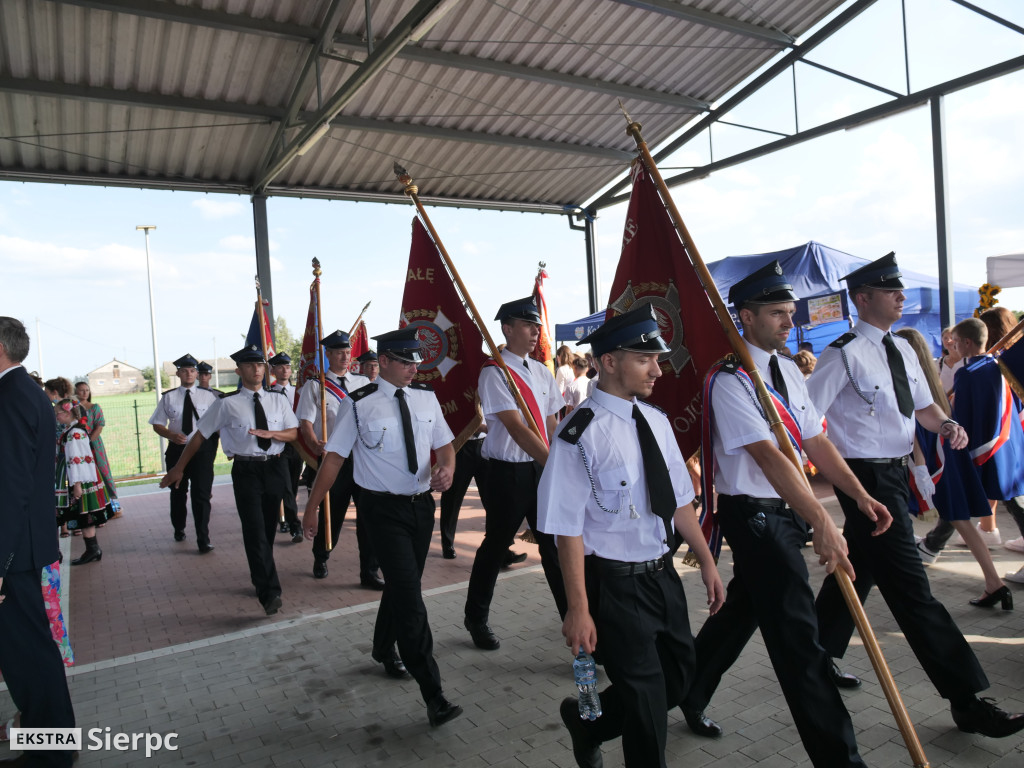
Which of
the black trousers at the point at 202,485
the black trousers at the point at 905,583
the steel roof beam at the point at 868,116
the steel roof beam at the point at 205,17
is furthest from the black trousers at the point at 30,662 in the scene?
the steel roof beam at the point at 868,116

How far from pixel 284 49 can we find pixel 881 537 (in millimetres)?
10232

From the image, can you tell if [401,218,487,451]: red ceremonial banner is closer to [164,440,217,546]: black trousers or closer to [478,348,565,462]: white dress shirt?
[478,348,565,462]: white dress shirt

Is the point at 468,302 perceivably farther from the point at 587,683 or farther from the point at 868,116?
the point at 868,116

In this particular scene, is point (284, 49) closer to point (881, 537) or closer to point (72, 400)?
point (72, 400)

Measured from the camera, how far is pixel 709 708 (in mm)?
3771

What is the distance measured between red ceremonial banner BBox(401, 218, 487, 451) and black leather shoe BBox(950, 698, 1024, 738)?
3.39m

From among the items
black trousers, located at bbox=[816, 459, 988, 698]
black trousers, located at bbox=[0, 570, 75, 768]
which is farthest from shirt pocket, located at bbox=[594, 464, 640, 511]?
black trousers, located at bbox=[0, 570, 75, 768]

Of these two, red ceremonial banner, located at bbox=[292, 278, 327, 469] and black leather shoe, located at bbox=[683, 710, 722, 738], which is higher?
red ceremonial banner, located at bbox=[292, 278, 327, 469]

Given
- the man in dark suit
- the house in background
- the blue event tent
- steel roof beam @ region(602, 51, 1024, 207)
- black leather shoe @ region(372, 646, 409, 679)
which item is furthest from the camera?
the house in background

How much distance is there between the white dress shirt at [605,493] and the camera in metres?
2.61

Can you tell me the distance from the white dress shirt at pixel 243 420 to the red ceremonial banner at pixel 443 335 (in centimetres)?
159

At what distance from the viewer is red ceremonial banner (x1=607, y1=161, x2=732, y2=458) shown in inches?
144

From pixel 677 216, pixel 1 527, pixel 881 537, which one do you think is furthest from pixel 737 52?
pixel 1 527

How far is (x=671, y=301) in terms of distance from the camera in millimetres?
3850
